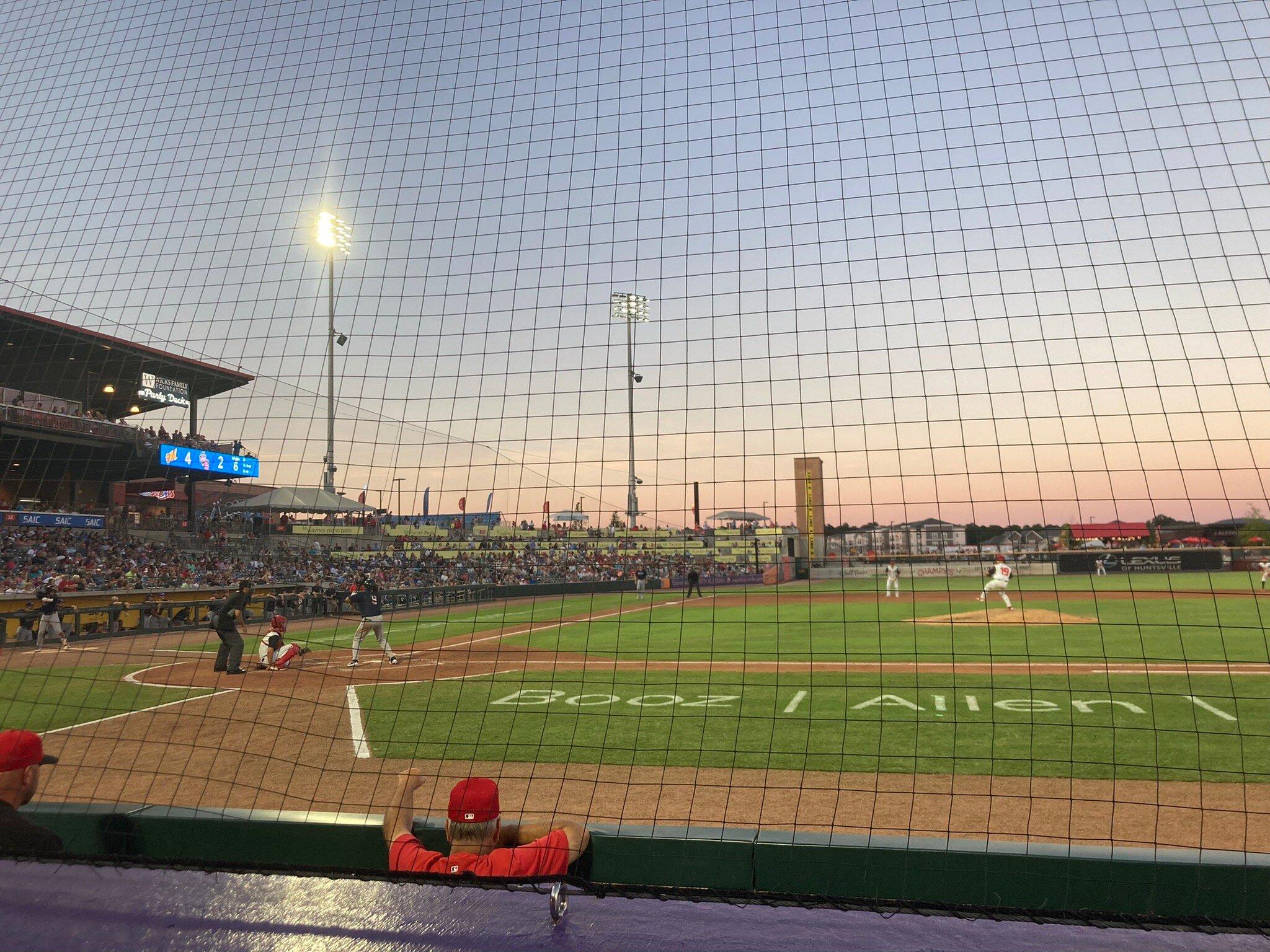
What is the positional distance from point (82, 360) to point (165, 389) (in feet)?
6.39

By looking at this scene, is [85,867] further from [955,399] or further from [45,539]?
[45,539]

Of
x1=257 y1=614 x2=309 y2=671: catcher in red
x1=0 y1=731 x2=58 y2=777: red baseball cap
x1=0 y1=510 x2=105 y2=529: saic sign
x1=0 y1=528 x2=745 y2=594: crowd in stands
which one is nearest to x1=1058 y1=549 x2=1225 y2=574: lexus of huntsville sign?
x1=0 y1=528 x2=745 y2=594: crowd in stands

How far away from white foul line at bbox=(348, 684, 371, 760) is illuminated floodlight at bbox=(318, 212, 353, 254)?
14.8 ft

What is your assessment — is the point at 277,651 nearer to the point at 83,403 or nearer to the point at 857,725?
the point at 83,403

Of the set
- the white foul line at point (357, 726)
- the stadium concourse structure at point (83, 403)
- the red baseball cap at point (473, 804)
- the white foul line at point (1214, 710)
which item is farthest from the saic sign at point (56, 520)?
the white foul line at point (1214, 710)

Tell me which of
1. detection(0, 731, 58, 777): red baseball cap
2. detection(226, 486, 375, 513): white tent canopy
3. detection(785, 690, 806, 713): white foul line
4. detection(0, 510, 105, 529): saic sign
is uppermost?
detection(0, 510, 105, 529): saic sign

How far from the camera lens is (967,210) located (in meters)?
5.59

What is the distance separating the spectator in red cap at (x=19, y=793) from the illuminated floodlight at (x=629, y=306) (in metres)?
4.38

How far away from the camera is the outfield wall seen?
126 inches

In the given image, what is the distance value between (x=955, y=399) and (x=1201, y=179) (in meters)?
2.37

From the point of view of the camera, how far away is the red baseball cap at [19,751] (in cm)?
307

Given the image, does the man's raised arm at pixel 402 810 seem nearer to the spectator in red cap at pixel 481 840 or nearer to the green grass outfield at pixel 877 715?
the spectator in red cap at pixel 481 840

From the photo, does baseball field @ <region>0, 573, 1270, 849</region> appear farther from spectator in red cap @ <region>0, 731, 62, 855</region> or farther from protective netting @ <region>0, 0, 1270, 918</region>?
spectator in red cap @ <region>0, 731, 62, 855</region>

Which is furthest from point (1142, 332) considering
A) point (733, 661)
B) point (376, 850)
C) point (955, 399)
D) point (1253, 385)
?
point (733, 661)
